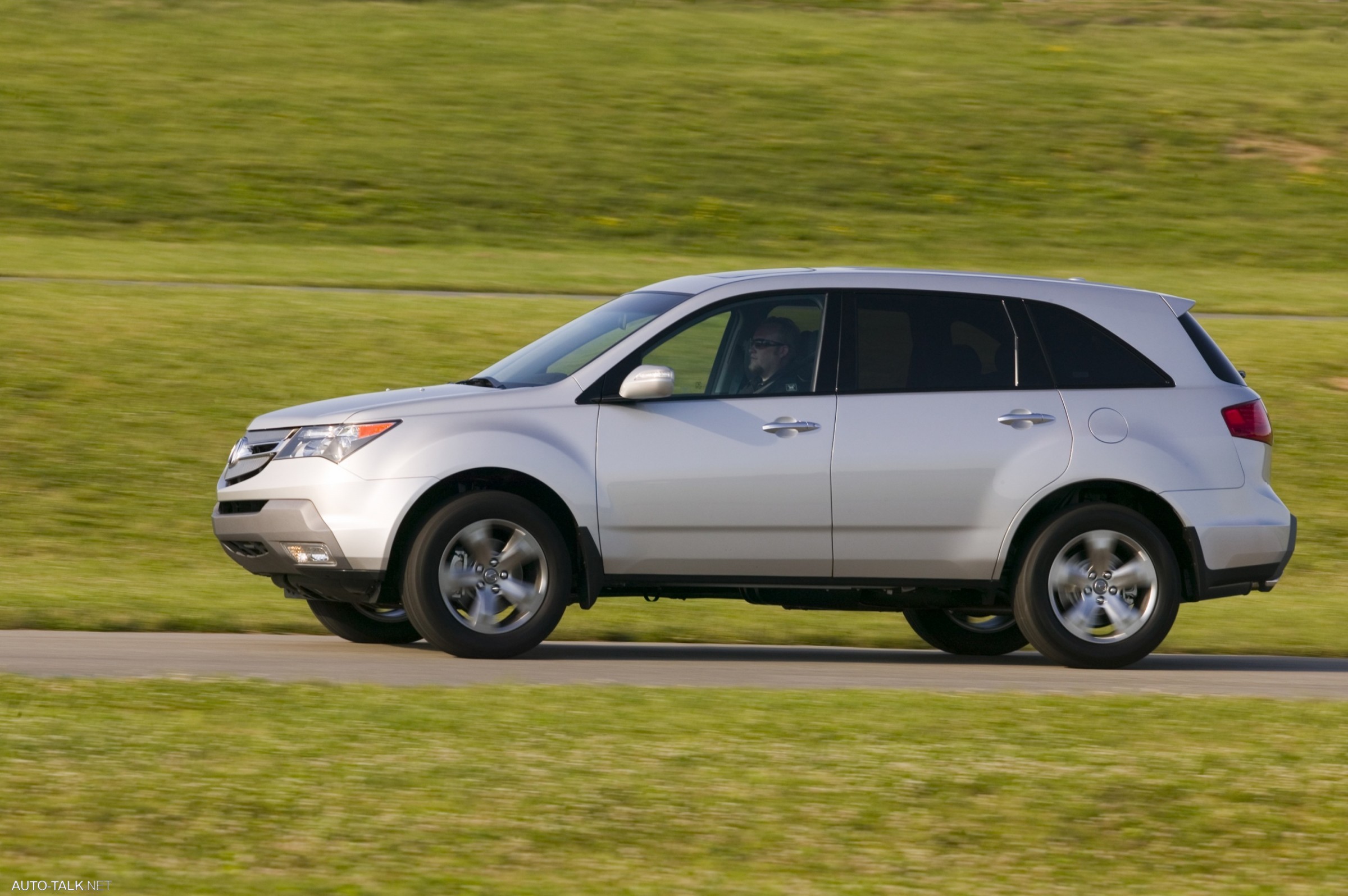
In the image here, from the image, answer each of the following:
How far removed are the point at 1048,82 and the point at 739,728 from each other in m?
34.5

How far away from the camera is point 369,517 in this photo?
8.95 metres

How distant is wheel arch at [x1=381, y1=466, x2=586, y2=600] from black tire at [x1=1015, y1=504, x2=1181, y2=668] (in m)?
2.21

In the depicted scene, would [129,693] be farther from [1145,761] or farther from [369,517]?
[1145,761]

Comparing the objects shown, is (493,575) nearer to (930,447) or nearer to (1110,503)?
(930,447)

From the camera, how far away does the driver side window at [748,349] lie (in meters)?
9.38

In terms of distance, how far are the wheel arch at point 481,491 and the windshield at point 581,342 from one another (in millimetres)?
540

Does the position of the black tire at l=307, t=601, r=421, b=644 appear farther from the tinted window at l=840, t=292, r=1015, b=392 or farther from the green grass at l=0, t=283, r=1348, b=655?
the tinted window at l=840, t=292, r=1015, b=392

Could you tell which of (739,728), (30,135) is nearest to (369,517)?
(739,728)

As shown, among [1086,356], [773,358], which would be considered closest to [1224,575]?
[1086,356]

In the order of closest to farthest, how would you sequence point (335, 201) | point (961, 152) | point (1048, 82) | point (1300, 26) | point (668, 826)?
1. point (668, 826)
2. point (335, 201)
3. point (961, 152)
4. point (1048, 82)
5. point (1300, 26)

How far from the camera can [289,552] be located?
908 centimetres

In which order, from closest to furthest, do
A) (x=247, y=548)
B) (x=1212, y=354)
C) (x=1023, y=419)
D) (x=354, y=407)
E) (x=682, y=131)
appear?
(x=354, y=407) < (x=247, y=548) < (x=1023, y=419) < (x=1212, y=354) < (x=682, y=131)

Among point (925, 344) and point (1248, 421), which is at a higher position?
point (925, 344)

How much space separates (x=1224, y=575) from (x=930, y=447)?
164 centimetres
